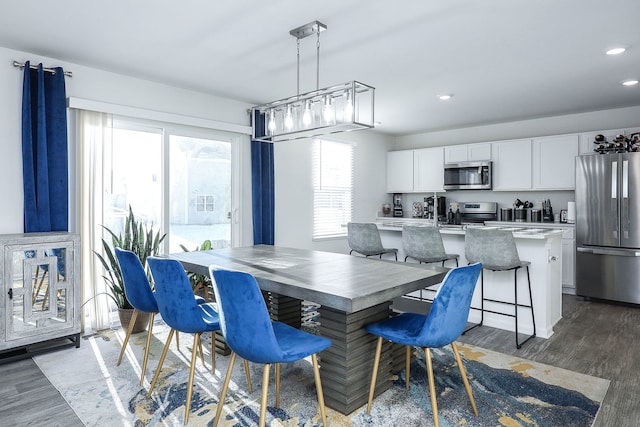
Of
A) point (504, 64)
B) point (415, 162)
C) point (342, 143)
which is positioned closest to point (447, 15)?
point (504, 64)

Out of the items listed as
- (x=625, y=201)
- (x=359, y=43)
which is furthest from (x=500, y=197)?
(x=359, y=43)

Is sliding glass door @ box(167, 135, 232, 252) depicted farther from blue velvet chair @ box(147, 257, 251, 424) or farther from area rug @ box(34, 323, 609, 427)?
blue velvet chair @ box(147, 257, 251, 424)

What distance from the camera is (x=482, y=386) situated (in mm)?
2566

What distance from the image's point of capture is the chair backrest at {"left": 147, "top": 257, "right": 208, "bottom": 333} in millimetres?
2256

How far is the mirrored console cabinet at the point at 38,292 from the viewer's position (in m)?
2.97

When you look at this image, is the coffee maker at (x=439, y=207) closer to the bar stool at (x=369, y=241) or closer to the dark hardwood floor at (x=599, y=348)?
the bar stool at (x=369, y=241)

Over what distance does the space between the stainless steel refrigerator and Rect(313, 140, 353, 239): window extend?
3.09 m

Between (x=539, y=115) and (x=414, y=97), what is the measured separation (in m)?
2.12

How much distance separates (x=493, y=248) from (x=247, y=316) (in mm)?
2452

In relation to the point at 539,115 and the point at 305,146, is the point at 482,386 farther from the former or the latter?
the point at 539,115

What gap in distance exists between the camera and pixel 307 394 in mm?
2447

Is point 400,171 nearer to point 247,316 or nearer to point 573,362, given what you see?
point 573,362

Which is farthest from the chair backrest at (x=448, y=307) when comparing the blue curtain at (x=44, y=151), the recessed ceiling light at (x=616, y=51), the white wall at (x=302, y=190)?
the white wall at (x=302, y=190)

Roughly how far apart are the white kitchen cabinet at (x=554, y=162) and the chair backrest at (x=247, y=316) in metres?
4.95
